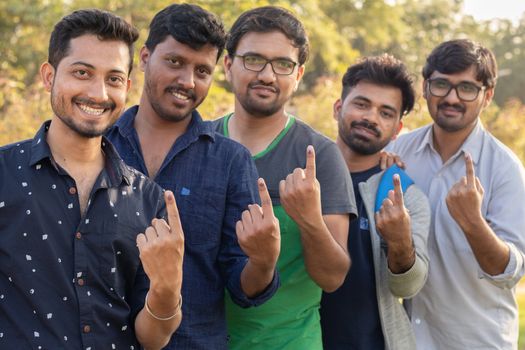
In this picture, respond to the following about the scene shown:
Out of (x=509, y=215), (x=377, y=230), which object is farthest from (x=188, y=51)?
(x=509, y=215)

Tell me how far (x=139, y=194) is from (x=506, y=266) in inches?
83.9

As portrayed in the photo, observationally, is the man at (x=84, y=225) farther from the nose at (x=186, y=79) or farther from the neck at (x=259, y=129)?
the neck at (x=259, y=129)

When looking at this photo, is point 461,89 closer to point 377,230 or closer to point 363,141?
point 363,141

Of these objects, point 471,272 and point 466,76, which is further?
point 466,76

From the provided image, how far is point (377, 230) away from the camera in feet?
13.2

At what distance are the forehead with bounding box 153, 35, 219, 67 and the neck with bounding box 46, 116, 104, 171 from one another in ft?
2.34

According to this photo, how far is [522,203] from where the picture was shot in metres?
4.46

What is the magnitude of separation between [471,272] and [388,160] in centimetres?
76

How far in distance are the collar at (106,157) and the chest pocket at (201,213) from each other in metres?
0.36

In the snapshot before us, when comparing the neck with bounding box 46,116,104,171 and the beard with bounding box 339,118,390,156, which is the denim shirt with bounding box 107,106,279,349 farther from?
the beard with bounding box 339,118,390,156

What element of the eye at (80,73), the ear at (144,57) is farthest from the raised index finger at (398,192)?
the eye at (80,73)

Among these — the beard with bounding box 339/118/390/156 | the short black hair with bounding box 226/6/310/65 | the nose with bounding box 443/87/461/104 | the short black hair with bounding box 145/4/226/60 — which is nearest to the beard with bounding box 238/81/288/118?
the short black hair with bounding box 226/6/310/65

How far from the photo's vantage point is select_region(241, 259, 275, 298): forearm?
3183mm

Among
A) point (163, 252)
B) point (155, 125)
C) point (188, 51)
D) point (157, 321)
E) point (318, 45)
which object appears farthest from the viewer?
point (318, 45)
